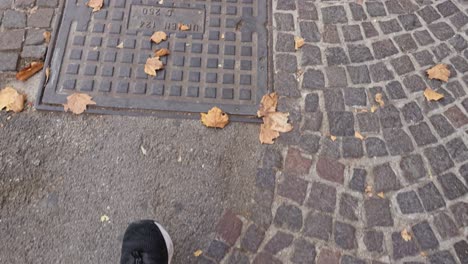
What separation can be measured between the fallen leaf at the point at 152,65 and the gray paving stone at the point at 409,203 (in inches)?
68.0

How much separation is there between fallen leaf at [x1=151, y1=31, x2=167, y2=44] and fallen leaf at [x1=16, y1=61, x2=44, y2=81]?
2.51 ft

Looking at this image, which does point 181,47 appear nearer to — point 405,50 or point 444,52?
point 405,50

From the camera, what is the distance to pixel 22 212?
2.54 metres

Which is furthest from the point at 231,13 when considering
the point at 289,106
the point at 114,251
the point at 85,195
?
the point at 114,251

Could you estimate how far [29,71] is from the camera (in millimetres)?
2914

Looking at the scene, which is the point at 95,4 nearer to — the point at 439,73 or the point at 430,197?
the point at 439,73

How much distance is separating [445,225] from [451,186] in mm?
253

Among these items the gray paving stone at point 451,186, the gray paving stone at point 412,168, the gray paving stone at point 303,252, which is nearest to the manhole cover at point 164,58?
the gray paving stone at point 303,252

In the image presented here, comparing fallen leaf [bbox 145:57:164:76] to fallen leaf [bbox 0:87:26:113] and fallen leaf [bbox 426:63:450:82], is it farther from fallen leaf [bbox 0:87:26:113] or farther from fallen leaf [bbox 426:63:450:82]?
fallen leaf [bbox 426:63:450:82]

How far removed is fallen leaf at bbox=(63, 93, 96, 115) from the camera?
2812 mm

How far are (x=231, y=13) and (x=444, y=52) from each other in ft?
5.06

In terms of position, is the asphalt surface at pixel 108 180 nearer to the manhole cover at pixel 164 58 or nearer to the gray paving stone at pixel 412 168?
the manhole cover at pixel 164 58

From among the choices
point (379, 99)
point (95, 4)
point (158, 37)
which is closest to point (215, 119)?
point (158, 37)

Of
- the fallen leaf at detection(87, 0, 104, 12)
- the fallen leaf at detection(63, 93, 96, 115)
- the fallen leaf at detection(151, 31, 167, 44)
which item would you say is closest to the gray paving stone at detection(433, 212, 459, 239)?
the fallen leaf at detection(151, 31, 167, 44)
